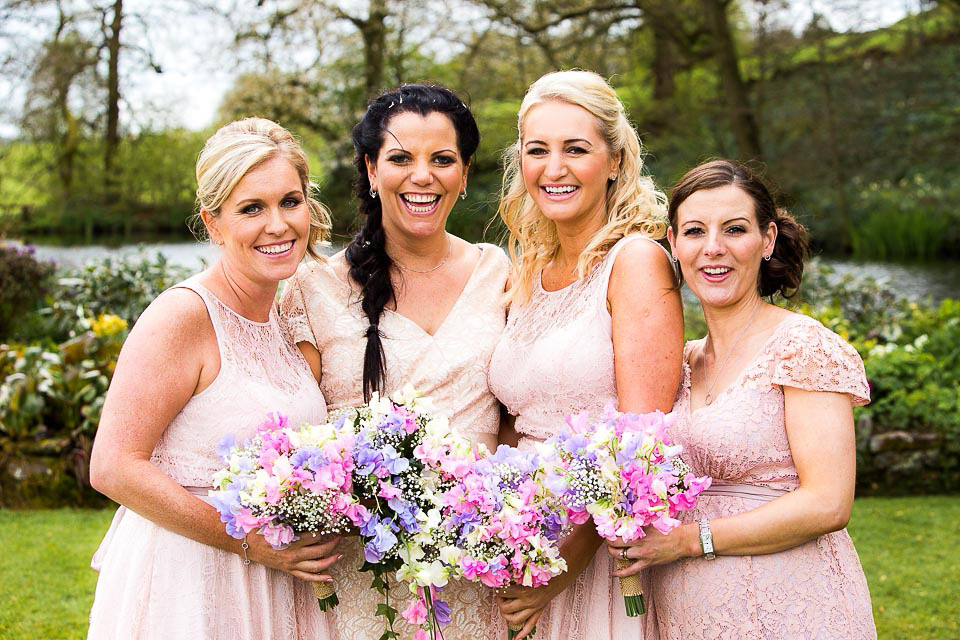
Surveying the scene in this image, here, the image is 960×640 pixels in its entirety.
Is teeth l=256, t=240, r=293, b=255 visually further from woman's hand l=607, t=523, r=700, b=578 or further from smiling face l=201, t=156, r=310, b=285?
woman's hand l=607, t=523, r=700, b=578

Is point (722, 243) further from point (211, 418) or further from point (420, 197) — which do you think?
point (211, 418)

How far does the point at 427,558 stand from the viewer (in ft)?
8.57

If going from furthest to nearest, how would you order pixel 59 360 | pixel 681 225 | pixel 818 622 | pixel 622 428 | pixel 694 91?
pixel 694 91, pixel 59 360, pixel 681 225, pixel 818 622, pixel 622 428

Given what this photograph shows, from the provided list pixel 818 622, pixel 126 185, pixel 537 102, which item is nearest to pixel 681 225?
pixel 537 102

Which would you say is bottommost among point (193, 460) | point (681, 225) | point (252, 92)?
point (193, 460)

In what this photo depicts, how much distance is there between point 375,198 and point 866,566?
4251mm

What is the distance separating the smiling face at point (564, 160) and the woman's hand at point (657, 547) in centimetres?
126

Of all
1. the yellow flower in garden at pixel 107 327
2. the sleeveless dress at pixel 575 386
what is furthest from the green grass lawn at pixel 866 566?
the sleeveless dress at pixel 575 386

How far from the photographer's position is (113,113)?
1291 cm

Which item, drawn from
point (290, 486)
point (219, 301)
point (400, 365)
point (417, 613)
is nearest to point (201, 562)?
point (290, 486)

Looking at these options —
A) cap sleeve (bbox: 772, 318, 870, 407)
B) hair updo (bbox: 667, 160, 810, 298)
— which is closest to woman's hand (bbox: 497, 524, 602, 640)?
cap sleeve (bbox: 772, 318, 870, 407)

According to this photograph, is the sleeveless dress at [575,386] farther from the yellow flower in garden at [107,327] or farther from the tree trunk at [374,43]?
the tree trunk at [374,43]

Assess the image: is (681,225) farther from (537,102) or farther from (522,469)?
(522,469)

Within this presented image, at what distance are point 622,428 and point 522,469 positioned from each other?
1.04 ft
